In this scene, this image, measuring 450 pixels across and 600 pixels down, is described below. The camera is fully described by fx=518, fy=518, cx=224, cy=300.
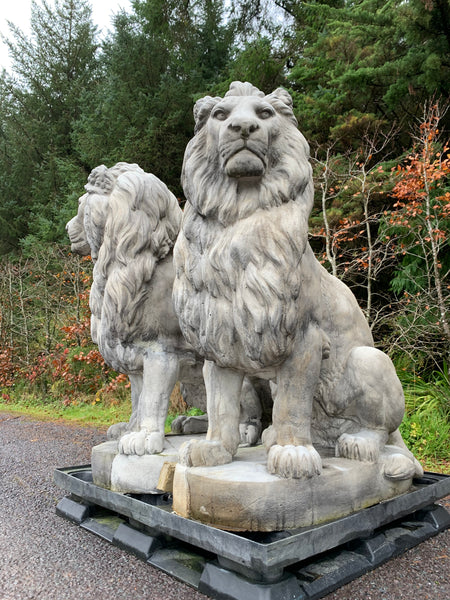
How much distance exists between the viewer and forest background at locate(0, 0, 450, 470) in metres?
5.36

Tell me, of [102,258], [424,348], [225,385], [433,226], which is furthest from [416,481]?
[433,226]

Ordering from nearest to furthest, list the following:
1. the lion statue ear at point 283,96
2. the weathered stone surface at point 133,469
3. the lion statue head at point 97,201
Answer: the lion statue ear at point 283,96 → the weathered stone surface at point 133,469 → the lion statue head at point 97,201

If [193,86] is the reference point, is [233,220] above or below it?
below

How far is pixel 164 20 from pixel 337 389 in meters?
9.14

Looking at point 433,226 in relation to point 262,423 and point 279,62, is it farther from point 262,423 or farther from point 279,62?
point 279,62

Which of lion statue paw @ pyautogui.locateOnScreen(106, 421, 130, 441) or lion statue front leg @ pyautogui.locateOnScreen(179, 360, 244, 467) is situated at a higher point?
lion statue front leg @ pyautogui.locateOnScreen(179, 360, 244, 467)

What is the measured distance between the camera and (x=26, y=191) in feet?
51.6

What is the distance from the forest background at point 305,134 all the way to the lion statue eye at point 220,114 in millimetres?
3242

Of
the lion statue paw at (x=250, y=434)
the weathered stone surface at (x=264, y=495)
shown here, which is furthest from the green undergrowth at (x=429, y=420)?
the weathered stone surface at (x=264, y=495)

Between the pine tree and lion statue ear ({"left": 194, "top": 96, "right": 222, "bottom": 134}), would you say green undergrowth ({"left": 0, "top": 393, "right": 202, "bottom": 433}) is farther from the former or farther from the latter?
the pine tree

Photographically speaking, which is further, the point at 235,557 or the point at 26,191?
the point at 26,191

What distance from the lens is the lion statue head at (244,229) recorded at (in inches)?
81.8

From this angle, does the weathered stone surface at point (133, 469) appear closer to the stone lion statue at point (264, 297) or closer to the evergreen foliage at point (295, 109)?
the stone lion statue at point (264, 297)

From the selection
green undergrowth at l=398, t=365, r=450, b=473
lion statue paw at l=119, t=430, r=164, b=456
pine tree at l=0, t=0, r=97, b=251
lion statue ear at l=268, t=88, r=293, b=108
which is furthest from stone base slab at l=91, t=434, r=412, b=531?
pine tree at l=0, t=0, r=97, b=251
